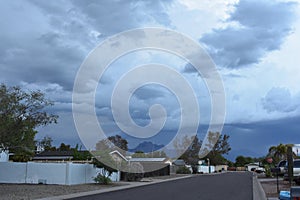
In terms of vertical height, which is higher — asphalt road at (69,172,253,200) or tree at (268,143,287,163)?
tree at (268,143,287,163)

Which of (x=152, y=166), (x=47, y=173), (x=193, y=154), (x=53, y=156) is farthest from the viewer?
(x=193, y=154)

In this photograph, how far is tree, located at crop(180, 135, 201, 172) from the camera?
316 ft

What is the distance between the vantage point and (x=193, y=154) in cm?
10475

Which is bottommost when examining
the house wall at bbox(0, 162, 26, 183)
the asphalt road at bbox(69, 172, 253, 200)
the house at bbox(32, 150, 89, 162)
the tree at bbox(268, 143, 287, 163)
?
the asphalt road at bbox(69, 172, 253, 200)

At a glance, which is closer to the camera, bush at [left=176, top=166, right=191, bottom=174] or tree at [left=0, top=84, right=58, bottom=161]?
tree at [left=0, top=84, right=58, bottom=161]

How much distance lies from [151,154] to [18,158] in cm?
4689

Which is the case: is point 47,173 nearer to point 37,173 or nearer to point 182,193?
point 37,173

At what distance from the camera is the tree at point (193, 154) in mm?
96262

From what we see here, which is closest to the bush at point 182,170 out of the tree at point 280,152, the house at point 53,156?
the tree at point 280,152

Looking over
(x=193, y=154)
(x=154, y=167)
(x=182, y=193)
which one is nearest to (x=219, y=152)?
(x=193, y=154)

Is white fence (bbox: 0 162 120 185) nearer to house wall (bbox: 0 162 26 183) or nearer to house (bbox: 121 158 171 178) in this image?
house wall (bbox: 0 162 26 183)

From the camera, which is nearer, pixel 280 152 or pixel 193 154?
pixel 280 152

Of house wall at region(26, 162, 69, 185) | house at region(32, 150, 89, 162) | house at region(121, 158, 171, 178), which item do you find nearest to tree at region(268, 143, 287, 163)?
house at region(121, 158, 171, 178)

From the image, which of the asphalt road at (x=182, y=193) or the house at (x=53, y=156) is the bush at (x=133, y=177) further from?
the asphalt road at (x=182, y=193)
